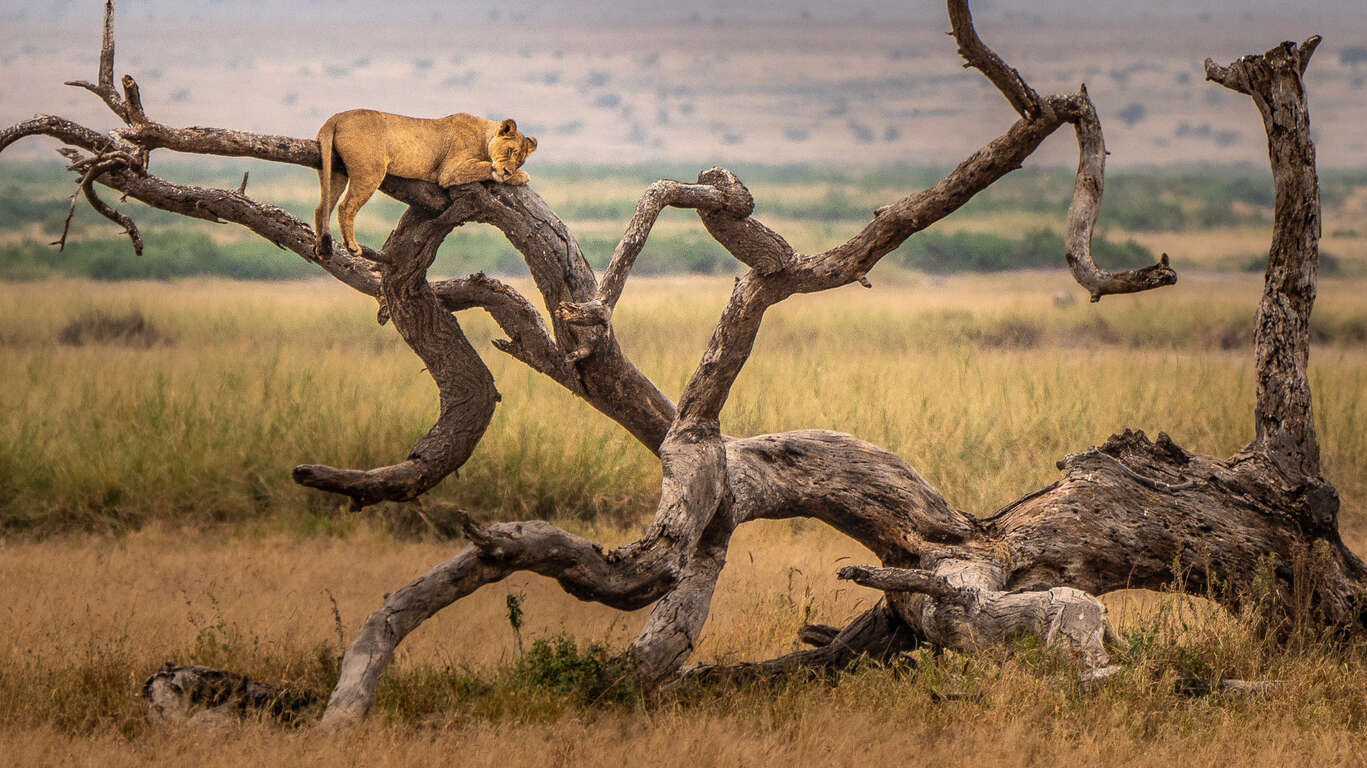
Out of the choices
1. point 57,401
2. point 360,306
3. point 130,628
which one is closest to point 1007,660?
point 130,628

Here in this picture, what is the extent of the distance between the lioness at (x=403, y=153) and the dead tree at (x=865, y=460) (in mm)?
169

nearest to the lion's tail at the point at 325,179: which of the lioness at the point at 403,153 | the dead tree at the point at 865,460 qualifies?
the lioness at the point at 403,153

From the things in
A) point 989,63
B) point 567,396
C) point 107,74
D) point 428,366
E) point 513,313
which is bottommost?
point 567,396

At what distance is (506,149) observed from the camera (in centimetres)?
419

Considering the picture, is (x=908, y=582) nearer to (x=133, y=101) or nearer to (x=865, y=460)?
(x=865, y=460)

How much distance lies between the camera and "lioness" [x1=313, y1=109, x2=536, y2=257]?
3.83 meters

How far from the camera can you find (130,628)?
5617 mm

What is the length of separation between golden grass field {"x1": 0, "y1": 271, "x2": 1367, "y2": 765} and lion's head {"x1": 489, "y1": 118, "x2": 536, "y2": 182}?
176cm

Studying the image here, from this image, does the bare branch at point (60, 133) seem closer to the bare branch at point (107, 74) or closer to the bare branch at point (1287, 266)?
the bare branch at point (107, 74)

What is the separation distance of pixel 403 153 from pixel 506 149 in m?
0.35

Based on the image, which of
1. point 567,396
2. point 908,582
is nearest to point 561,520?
point 567,396

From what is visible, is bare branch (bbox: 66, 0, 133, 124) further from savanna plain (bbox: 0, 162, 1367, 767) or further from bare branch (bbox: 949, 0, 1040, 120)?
bare branch (bbox: 949, 0, 1040, 120)

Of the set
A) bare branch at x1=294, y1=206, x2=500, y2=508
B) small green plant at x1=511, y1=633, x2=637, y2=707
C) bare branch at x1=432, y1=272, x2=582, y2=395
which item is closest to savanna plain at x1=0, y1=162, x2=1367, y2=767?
small green plant at x1=511, y1=633, x2=637, y2=707

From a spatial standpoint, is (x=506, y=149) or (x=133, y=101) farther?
(x=506, y=149)
